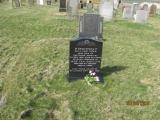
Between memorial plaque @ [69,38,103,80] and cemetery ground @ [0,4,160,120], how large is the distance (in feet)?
1.11

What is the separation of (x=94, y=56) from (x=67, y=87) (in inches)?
45.7

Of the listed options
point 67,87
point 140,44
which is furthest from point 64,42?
point 67,87

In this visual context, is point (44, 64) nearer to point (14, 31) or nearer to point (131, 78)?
point (131, 78)

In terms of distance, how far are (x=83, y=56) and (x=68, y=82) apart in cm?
81

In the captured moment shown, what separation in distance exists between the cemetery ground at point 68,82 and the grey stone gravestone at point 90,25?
0.73 metres

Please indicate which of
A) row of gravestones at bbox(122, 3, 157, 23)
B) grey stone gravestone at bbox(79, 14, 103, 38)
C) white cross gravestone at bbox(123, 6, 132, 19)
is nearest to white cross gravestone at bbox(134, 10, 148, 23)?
row of gravestones at bbox(122, 3, 157, 23)

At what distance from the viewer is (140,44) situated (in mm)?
12297

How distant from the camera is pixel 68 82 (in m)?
7.92

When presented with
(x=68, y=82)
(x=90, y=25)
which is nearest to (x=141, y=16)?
(x=90, y=25)

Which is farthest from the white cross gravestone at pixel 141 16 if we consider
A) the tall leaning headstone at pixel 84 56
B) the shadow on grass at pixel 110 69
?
the tall leaning headstone at pixel 84 56

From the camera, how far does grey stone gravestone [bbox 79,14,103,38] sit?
36.6 ft
